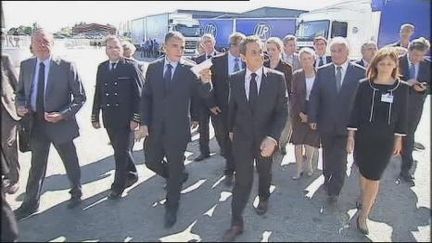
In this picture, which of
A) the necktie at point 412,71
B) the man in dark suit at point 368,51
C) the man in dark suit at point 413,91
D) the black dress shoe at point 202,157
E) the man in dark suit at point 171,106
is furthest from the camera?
the black dress shoe at point 202,157

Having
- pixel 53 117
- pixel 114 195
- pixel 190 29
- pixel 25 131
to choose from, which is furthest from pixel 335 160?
pixel 190 29

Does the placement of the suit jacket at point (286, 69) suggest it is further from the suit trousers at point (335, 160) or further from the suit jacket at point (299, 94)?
the suit trousers at point (335, 160)

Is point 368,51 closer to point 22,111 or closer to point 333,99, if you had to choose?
point 333,99

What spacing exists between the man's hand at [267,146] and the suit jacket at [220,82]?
5.35ft

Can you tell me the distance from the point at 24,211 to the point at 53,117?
39.8 inches

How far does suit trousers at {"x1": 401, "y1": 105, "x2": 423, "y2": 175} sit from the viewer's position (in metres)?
5.15

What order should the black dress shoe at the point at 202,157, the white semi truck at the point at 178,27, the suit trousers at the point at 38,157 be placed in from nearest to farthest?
the suit trousers at the point at 38,157 → the black dress shoe at the point at 202,157 → the white semi truck at the point at 178,27

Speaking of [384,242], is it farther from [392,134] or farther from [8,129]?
[8,129]

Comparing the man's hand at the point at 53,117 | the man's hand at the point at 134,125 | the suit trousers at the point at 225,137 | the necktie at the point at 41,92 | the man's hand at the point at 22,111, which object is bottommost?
the suit trousers at the point at 225,137

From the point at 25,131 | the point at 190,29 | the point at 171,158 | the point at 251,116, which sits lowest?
the point at 171,158

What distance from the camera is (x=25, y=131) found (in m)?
4.09

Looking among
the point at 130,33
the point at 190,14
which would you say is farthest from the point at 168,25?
the point at 130,33

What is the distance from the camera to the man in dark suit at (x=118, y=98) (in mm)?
4332

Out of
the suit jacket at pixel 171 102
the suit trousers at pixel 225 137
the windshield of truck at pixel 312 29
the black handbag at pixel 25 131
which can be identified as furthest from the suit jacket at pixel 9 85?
the windshield of truck at pixel 312 29
